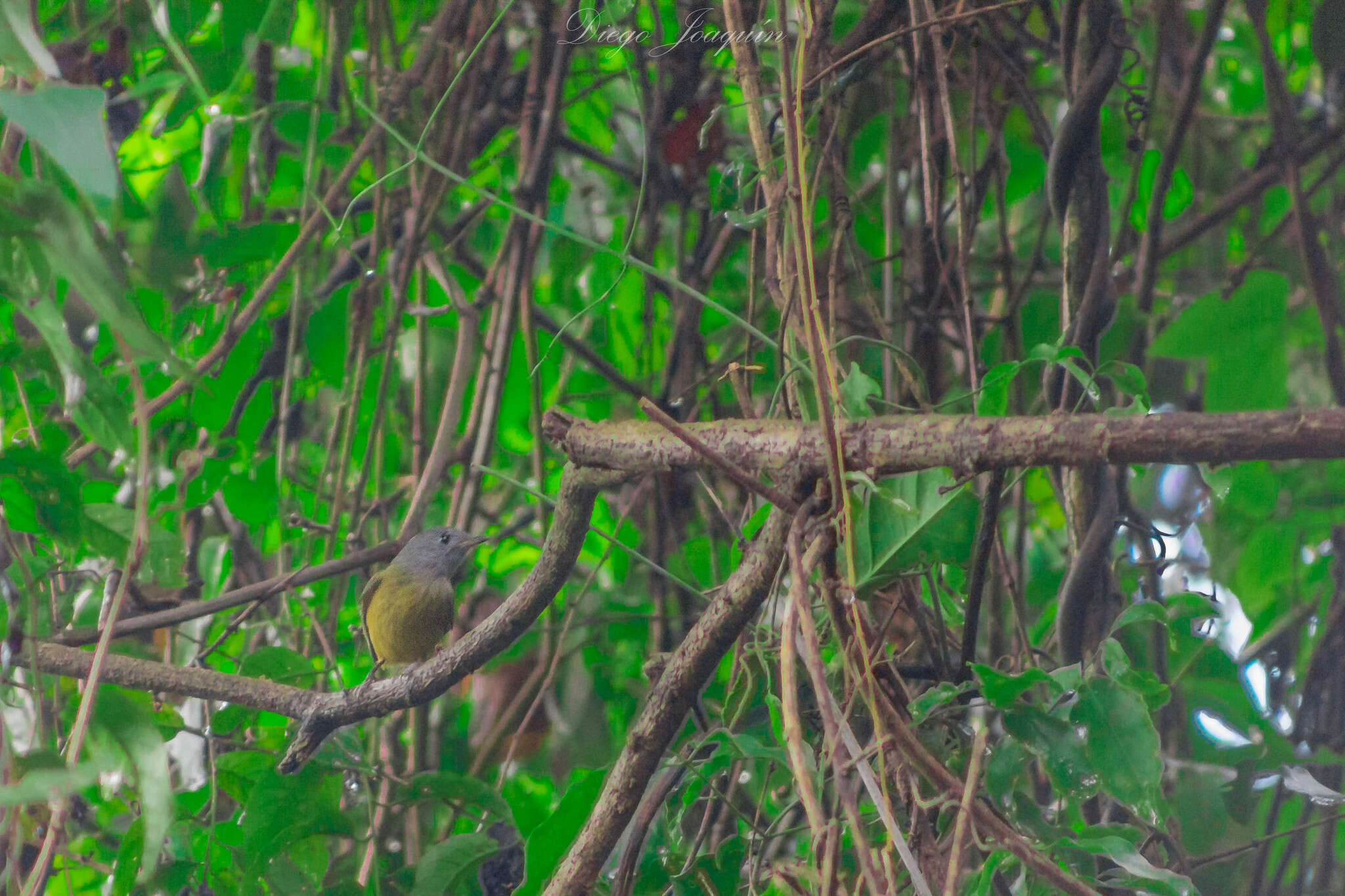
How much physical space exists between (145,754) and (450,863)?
2.47 ft

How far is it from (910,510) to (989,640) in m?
0.87

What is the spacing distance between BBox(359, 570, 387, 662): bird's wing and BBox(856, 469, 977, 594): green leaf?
1.23 m

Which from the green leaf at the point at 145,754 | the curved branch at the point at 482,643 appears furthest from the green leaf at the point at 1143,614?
the green leaf at the point at 145,754

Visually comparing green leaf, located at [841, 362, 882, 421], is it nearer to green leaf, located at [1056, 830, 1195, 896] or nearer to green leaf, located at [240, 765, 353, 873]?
green leaf, located at [1056, 830, 1195, 896]

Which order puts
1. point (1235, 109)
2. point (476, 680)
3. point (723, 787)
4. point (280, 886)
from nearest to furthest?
point (280, 886)
point (723, 787)
point (476, 680)
point (1235, 109)

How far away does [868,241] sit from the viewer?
2.20 m

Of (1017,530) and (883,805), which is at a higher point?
(883,805)

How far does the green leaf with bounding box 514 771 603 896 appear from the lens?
4.37ft

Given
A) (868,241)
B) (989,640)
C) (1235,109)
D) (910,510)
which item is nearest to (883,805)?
(910,510)

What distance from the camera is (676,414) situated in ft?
6.91

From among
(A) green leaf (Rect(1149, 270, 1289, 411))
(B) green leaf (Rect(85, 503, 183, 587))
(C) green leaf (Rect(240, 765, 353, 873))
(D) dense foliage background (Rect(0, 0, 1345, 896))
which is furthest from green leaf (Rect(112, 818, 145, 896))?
(A) green leaf (Rect(1149, 270, 1289, 411))

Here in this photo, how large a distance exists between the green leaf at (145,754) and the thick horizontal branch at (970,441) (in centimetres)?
50

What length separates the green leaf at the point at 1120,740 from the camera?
108 cm

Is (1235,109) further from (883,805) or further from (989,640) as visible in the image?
(883,805)
